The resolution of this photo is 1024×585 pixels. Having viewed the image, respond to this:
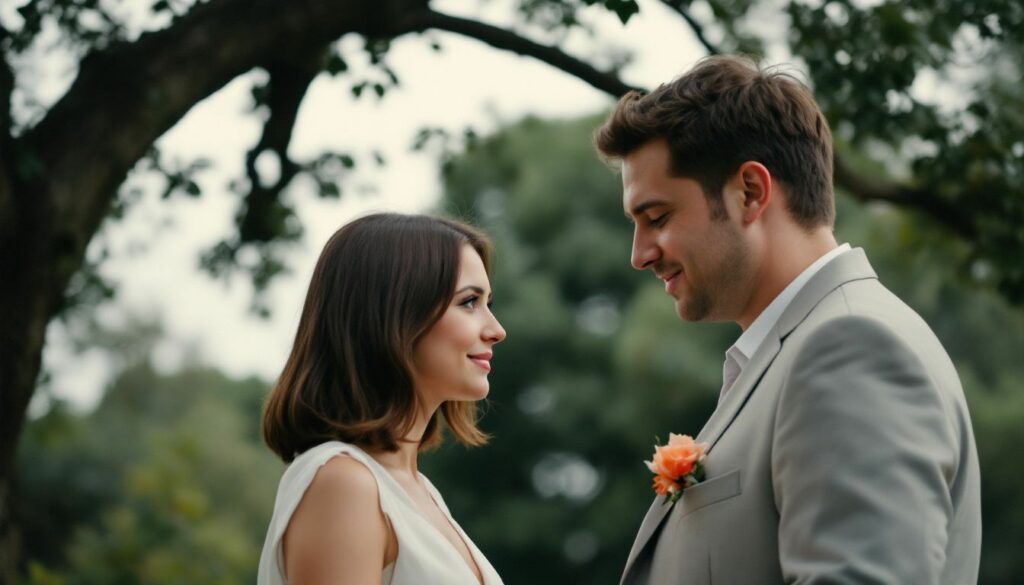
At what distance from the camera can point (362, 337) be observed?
3.33 m

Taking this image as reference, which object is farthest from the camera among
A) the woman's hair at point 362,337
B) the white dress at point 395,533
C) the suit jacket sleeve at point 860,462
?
the woman's hair at point 362,337

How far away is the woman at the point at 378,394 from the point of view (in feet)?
10.0

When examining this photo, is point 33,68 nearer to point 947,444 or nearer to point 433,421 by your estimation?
point 433,421

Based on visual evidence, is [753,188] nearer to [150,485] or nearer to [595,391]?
[150,485]

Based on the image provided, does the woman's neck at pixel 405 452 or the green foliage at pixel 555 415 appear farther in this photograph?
the green foliage at pixel 555 415

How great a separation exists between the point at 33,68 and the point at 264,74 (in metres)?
1.26

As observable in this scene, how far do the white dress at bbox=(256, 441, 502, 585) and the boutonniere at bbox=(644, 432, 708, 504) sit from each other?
0.62 meters

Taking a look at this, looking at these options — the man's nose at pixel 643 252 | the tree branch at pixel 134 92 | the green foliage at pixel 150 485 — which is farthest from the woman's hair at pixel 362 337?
the green foliage at pixel 150 485

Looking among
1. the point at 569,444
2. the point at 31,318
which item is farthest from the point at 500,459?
the point at 31,318

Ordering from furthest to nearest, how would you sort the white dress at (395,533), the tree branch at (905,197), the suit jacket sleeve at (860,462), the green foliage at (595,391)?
the green foliage at (595,391), the tree branch at (905,197), the white dress at (395,533), the suit jacket sleeve at (860,462)

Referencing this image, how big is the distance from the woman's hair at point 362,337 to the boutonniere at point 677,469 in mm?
734

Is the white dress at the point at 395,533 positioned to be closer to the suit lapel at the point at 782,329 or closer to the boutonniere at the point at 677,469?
the suit lapel at the point at 782,329

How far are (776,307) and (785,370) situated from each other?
11.4 inches

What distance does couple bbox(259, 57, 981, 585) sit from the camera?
241cm
